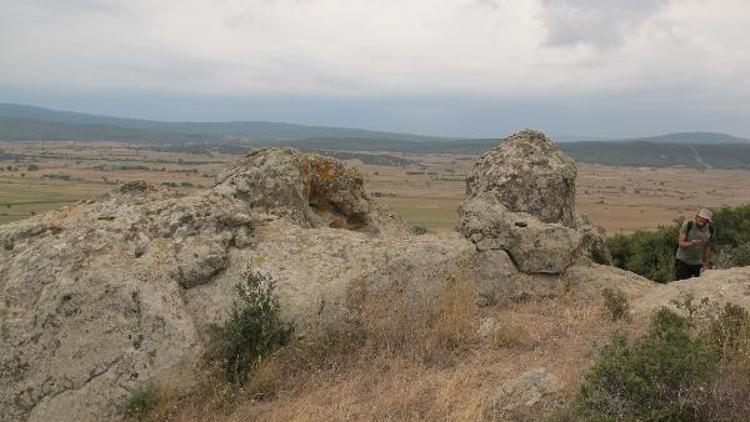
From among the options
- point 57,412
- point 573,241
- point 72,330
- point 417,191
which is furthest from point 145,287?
point 417,191

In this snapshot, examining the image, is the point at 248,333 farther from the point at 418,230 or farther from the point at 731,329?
the point at 418,230

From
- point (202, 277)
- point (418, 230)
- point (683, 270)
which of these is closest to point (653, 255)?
point (418, 230)

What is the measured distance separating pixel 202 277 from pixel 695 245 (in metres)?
9.78

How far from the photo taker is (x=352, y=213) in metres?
14.9

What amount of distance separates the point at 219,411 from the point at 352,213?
295 inches

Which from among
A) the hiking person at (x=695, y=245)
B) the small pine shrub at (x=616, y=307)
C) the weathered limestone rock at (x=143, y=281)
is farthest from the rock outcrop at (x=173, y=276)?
the hiking person at (x=695, y=245)

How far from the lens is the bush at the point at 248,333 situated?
8555 millimetres

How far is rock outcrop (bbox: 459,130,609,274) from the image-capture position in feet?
37.3

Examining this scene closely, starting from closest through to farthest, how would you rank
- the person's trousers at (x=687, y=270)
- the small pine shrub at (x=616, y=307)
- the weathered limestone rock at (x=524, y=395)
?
the weathered limestone rock at (x=524, y=395) < the small pine shrub at (x=616, y=307) < the person's trousers at (x=687, y=270)

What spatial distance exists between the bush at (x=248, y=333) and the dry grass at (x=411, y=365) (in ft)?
0.66

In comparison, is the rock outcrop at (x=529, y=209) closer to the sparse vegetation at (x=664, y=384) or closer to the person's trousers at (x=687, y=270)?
the person's trousers at (x=687, y=270)

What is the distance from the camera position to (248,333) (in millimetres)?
8695

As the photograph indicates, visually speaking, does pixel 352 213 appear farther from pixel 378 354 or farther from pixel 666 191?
pixel 666 191

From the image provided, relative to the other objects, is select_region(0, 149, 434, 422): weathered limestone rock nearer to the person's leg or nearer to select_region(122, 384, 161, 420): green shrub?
select_region(122, 384, 161, 420): green shrub
